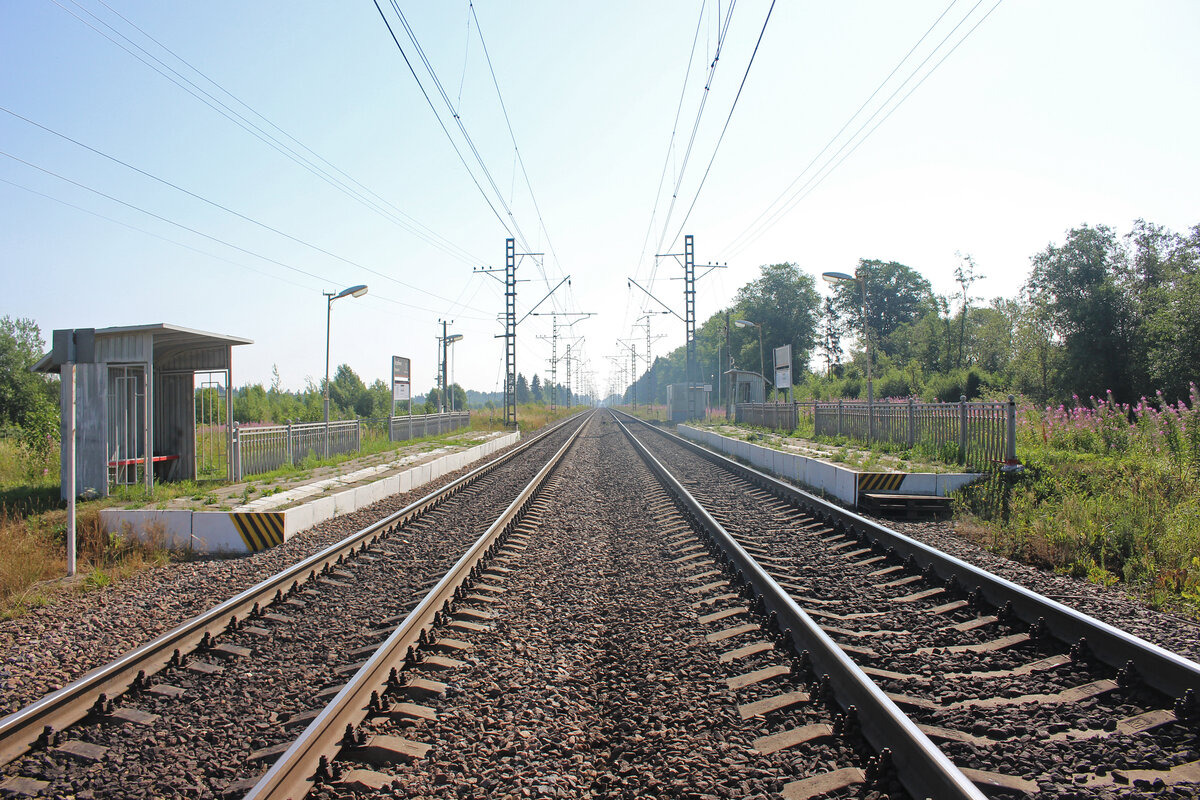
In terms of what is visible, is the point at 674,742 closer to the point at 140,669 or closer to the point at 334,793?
the point at 334,793

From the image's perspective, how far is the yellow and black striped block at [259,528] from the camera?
877 centimetres

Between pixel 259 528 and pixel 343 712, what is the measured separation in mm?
6146

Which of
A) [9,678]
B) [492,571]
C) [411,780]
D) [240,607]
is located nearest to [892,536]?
[492,571]

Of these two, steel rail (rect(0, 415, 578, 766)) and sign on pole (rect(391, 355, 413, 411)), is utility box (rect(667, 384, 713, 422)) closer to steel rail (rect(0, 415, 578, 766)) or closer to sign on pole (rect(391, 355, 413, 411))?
sign on pole (rect(391, 355, 413, 411))

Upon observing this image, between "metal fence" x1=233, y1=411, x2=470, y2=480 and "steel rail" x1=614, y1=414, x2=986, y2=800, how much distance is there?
1259 centimetres

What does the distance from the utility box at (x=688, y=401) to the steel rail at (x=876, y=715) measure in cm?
3673

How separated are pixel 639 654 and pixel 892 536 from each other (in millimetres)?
3902

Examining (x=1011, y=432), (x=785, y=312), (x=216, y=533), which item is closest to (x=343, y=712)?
(x=216, y=533)

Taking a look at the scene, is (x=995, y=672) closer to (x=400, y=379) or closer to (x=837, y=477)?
(x=837, y=477)

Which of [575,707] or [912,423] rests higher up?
[912,423]

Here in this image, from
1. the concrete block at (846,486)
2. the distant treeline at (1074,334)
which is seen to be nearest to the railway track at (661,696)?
the concrete block at (846,486)

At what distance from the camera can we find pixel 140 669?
438 cm

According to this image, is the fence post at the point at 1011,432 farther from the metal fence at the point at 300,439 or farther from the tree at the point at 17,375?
the tree at the point at 17,375

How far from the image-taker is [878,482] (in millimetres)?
11250
